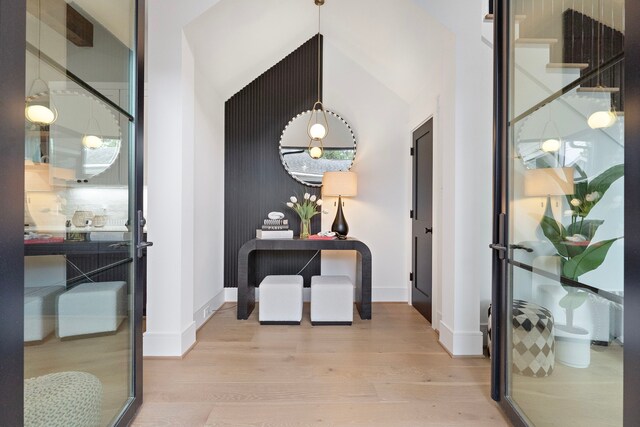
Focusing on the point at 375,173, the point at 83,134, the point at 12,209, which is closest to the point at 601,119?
the point at 12,209

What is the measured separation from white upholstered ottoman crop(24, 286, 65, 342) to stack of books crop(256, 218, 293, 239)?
7.20 ft

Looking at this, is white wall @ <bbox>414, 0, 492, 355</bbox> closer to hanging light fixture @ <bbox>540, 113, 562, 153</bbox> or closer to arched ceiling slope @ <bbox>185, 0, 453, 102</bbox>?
arched ceiling slope @ <bbox>185, 0, 453, 102</bbox>

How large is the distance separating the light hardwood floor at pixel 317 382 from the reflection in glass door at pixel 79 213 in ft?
1.26

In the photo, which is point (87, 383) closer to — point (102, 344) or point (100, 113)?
point (102, 344)

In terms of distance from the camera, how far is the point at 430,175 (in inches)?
124

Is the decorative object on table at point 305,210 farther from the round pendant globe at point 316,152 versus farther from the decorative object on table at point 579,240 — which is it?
the decorative object on table at point 579,240

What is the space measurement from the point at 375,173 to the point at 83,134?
9.83ft

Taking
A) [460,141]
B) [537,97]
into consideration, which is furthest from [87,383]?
[460,141]

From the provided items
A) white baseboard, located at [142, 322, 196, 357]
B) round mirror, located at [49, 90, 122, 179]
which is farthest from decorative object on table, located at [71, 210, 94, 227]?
white baseboard, located at [142, 322, 196, 357]

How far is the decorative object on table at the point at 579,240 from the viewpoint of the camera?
104 centimetres

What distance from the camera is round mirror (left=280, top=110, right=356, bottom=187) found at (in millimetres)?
3736

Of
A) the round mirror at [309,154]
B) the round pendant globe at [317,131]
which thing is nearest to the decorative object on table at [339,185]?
the round mirror at [309,154]

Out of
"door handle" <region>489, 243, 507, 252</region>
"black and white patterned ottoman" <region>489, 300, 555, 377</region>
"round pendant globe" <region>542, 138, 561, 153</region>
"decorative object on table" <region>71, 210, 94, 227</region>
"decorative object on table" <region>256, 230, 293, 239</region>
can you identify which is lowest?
"black and white patterned ottoman" <region>489, 300, 555, 377</region>

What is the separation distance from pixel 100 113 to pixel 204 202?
5.58ft
